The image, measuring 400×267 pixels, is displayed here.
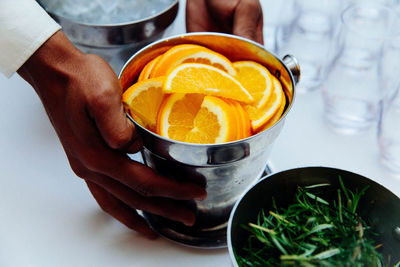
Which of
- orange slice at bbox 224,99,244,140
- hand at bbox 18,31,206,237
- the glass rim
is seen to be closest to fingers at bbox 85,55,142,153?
hand at bbox 18,31,206,237

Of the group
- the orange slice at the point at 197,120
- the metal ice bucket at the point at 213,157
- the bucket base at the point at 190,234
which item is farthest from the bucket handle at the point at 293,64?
the bucket base at the point at 190,234

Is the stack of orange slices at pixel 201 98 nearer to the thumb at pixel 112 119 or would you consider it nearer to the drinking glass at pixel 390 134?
the thumb at pixel 112 119

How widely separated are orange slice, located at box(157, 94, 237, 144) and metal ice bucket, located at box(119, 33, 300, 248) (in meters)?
0.03

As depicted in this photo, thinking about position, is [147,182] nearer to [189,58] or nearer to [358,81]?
[189,58]

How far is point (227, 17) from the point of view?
27.1 inches

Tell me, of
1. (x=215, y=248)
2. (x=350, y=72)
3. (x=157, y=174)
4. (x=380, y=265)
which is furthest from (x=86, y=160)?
(x=350, y=72)

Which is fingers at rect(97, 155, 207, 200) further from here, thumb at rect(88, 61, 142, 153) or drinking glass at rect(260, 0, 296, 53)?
drinking glass at rect(260, 0, 296, 53)

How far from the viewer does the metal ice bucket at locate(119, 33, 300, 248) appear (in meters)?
0.43

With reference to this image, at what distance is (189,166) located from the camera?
459 millimetres

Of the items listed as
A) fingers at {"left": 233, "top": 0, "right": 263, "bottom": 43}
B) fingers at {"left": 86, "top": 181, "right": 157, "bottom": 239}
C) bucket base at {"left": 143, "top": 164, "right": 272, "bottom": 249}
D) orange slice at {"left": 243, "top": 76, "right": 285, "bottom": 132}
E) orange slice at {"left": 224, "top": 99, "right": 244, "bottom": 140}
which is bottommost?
bucket base at {"left": 143, "top": 164, "right": 272, "bottom": 249}

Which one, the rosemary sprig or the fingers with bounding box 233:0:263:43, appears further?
the fingers with bounding box 233:0:263:43

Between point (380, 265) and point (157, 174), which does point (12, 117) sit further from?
point (380, 265)

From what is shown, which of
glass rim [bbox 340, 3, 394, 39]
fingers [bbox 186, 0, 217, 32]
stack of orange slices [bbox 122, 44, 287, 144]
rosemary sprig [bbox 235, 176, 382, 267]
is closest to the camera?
rosemary sprig [bbox 235, 176, 382, 267]

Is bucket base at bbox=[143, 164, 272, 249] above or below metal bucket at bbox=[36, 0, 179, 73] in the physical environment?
below
